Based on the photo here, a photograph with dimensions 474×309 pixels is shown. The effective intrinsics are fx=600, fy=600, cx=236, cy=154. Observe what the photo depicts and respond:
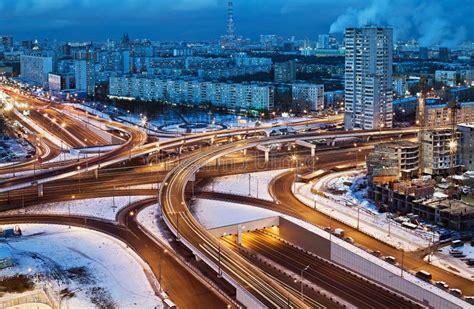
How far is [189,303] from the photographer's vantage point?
389 inches

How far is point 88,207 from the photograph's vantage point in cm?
1552

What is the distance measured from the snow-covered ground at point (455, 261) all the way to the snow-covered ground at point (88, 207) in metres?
7.47

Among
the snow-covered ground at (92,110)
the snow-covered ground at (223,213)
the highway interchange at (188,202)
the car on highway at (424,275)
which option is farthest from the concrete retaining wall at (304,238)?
the snow-covered ground at (92,110)

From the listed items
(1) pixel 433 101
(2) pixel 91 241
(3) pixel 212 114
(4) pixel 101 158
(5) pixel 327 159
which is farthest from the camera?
(3) pixel 212 114

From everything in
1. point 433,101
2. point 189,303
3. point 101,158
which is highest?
point 433,101

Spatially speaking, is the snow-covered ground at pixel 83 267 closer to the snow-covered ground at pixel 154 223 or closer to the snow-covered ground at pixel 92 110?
the snow-covered ground at pixel 154 223

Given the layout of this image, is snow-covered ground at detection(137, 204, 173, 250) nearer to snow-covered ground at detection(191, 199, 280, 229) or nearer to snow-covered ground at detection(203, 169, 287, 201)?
snow-covered ground at detection(191, 199, 280, 229)

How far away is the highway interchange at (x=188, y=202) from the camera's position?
10281 mm

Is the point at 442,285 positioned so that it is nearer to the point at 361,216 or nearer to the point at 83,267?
the point at 361,216

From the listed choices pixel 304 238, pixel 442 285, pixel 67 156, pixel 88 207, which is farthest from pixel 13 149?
pixel 442 285

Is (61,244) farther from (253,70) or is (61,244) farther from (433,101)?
(253,70)

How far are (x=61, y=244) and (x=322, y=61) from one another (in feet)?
173

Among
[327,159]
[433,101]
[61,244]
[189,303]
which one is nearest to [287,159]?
[327,159]

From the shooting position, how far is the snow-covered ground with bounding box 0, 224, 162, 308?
401 inches
